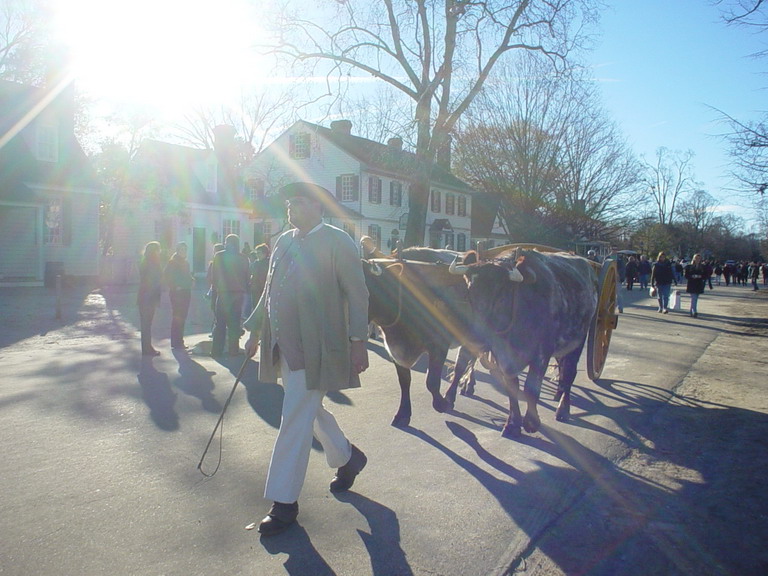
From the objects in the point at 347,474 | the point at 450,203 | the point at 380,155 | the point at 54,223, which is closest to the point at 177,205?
the point at 54,223

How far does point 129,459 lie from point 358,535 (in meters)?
2.26

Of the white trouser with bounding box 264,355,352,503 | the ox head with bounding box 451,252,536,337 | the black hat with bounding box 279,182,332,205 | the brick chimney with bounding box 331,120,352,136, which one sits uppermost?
the brick chimney with bounding box 331,120,352,136

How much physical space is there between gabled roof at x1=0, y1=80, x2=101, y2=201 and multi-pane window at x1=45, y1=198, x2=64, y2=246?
0.83 m

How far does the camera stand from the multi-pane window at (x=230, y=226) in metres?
35.7

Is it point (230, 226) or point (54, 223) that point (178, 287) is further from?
point (230, 226)

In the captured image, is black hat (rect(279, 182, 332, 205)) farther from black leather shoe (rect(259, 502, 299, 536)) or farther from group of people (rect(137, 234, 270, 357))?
group of people (rect(137, 234, 270, 357))

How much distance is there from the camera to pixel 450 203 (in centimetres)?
5062

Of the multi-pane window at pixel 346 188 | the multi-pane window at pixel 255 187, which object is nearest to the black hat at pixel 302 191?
the multi-pane window at pixel 346 188

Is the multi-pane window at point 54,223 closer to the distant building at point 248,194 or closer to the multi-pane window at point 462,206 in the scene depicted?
the distant building at point 248,194

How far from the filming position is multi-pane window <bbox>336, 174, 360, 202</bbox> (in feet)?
133

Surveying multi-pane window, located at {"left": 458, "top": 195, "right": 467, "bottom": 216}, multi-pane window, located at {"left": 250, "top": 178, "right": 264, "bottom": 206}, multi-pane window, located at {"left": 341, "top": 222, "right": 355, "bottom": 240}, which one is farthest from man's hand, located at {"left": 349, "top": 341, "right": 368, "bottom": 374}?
multi-pane window, located at {"left": 458, "top": 195, "right": 467, "bottom": 216}

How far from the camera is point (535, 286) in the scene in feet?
19.9

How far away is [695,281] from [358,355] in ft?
60.1

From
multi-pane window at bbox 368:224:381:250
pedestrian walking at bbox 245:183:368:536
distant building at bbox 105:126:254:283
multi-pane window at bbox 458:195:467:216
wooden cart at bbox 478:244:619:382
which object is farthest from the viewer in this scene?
multi-pane window at bbox 458:195:467:216
